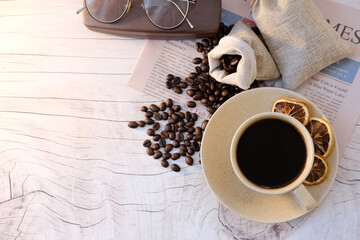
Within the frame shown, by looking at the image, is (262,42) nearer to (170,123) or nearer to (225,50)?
(225,50)

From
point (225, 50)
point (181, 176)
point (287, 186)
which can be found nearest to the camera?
point (287, 186)

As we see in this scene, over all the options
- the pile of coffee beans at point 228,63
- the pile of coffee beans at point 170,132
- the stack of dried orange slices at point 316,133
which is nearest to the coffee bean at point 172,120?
the pile of coffee beans at point 170,132

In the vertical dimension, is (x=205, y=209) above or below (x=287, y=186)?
below

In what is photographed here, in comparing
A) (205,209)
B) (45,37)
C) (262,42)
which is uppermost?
(262,42)

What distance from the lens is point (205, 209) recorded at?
3.60ft

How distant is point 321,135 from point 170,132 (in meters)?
0.45

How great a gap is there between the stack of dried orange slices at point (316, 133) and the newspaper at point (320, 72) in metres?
0.18

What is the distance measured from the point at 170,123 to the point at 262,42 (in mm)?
380

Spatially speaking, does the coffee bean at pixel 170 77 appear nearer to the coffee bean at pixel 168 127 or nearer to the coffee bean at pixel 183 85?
the coffee bean at pixel 183 85

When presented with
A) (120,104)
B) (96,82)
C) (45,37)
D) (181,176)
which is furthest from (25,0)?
(181,176)

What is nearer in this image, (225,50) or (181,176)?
(225,50)

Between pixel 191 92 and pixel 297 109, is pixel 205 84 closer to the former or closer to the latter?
pixel 191 92

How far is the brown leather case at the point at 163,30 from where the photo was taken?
1.08 metres

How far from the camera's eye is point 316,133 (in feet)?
3.01
